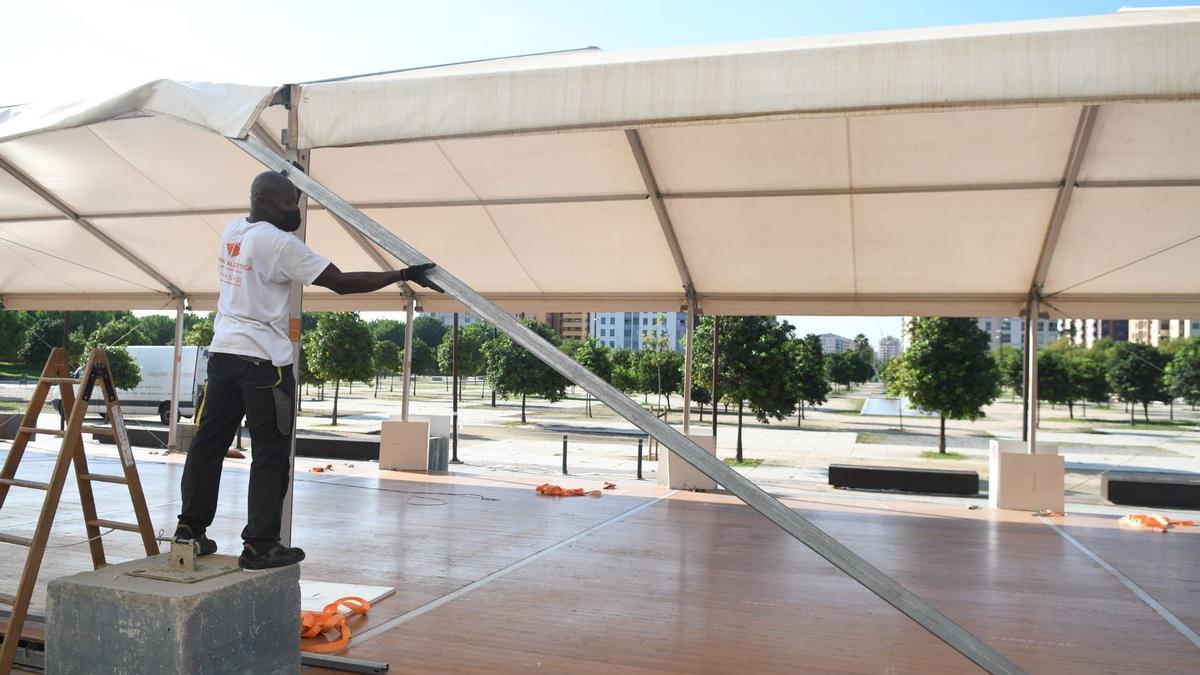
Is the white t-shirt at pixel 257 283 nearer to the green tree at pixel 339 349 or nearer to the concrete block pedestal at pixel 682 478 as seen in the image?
the concrete block pedestal at pixel 682 478

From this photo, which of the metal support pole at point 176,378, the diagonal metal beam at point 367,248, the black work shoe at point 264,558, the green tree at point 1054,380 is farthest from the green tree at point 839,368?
the black work shoe at point 264,558

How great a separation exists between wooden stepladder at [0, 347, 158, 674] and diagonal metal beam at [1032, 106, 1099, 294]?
20.4 feet

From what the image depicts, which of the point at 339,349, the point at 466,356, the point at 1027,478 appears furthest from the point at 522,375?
the point at 1027,478

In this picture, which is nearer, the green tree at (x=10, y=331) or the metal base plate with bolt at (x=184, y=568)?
the metal base plate with bolt at (x=184, y=568)

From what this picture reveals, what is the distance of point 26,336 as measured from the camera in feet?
148

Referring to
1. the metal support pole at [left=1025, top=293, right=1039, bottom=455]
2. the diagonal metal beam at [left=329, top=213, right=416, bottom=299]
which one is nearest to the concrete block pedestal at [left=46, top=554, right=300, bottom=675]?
the diagonal metal beam at [left=329, top=213, right=416, bottom=299]

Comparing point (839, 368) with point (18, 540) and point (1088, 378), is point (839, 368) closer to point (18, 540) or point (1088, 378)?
point (1088, 378)

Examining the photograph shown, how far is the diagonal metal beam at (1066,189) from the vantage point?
234 inches

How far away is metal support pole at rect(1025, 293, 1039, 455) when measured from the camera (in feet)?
30.3

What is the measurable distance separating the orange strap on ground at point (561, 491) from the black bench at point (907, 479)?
511 centimetres

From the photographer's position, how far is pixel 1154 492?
1176cm

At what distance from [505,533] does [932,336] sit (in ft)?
69.5

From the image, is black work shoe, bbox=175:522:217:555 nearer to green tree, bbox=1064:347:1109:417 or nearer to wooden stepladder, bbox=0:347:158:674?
wooden stepladder, bbox=0:347:158:674

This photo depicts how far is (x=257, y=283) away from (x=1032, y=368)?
887cm
